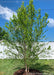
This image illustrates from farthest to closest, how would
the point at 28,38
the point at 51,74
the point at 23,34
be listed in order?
1. the point at 51,74
2. the point at 23,34
3. the point at 28,38

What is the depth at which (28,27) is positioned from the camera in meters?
3.96

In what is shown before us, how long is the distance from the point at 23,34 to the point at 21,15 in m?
0.71

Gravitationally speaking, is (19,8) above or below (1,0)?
below

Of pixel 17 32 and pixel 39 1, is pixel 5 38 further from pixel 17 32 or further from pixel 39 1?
pixel 39 1

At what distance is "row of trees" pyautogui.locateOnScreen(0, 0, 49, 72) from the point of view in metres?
3.90

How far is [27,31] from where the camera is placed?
149 inches

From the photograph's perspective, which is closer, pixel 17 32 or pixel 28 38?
pixel 28 38

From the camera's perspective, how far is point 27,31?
3795mm

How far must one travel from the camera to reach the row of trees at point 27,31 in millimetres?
3904

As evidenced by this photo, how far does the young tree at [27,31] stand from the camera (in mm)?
3902

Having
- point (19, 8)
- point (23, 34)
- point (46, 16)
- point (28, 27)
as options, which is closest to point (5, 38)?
point (23, 34)

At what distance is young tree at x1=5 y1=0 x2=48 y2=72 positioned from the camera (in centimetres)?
390

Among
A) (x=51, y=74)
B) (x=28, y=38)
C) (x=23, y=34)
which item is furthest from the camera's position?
(x=51, y=74)

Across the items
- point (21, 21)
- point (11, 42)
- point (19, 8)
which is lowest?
point (11, 42)
